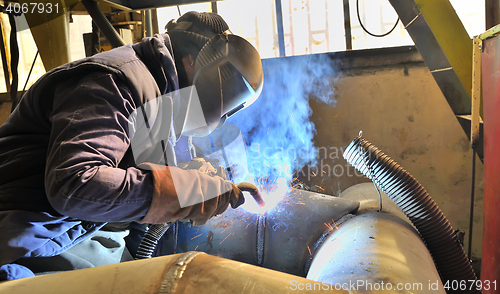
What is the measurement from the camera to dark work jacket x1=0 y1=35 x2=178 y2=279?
976 mm

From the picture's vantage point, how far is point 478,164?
3258 mm

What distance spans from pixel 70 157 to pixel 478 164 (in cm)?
372

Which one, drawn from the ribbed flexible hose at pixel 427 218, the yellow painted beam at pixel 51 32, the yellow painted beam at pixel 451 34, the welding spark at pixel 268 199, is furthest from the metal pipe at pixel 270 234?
the yellow painted beam at pixel 51 32

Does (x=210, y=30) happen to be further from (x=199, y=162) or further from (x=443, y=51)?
(x=443, y=51)

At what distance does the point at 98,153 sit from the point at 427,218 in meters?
1.76

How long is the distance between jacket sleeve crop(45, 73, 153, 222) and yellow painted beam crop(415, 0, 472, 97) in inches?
86.6

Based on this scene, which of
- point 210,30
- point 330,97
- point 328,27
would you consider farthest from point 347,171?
point 210,30

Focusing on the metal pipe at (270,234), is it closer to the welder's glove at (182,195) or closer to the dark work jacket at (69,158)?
the welder's glove at (182,195)

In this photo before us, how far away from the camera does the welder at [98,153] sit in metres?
0.99

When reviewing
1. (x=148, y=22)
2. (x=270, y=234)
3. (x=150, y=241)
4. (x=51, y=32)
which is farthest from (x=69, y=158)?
(x=148, y=22)

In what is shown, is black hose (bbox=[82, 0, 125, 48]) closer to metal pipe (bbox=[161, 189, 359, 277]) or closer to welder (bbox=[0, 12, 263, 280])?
welder (bbox=[0, 12, 263, 280])

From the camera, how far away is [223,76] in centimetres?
152

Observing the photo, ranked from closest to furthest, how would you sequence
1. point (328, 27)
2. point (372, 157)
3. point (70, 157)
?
1. point (70, 157)
2. point (372, 157)
3. point (328, 27)

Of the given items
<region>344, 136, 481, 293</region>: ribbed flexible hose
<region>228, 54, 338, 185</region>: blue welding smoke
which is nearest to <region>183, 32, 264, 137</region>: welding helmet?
<region>344, 136, 481, 293</region>: ribbed flexible hose
